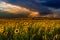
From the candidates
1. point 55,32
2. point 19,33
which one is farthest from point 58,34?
point 19,33

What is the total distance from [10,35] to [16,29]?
0.32m

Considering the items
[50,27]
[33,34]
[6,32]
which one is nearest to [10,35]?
[6,32]

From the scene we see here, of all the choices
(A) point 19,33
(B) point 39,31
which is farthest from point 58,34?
(A) point 19,33

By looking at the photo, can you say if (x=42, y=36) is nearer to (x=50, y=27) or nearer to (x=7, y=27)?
(x=50, y=27)

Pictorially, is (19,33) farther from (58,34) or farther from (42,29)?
(58,34)

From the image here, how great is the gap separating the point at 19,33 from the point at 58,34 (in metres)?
1.43

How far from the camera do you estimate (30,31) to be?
9.46m

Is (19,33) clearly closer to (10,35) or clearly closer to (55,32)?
(10,35)

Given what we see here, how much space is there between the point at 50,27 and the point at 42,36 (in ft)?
1.46

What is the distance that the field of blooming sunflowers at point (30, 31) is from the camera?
9.27 meters

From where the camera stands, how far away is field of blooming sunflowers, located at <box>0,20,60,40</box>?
30.4 ft

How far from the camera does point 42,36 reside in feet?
30.6

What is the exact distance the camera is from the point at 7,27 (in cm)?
970

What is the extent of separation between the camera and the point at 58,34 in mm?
9219
